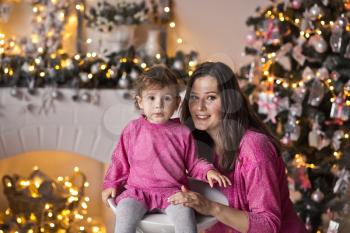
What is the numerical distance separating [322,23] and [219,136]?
73.5 inches

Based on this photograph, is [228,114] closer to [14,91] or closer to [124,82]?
[124,82]

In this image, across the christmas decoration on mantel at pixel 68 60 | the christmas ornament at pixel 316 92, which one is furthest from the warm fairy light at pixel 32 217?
the christmas ornament at pixel 316 92

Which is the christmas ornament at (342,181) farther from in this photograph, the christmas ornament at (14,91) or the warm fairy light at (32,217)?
the christmas ornament at (14,91)

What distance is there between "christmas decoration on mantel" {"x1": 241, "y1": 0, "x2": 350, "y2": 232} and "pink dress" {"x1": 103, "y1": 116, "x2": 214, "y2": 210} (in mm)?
1845

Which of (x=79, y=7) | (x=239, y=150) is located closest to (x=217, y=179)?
(x=239, y=150)

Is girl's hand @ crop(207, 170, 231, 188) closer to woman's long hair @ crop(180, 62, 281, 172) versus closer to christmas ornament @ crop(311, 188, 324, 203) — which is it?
woman's long hair @ crop(180, 62, 281, 172)

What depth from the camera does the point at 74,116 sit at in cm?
383

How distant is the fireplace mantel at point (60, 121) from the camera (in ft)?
12.4

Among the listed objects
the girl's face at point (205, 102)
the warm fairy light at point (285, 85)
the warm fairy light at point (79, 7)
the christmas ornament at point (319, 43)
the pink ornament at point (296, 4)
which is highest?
the warm fairy light at point (79, 7)

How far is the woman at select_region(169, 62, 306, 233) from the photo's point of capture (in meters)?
1.68

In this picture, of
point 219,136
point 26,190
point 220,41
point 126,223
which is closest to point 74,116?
point 26,190

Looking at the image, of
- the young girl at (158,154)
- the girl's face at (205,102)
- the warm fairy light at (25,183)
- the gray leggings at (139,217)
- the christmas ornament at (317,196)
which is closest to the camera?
the gray leggings at (139,217)

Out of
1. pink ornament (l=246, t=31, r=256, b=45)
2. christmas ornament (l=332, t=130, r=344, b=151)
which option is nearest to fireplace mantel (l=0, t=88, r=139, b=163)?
pink ornament (l=246, t=31, r=256, b=45)

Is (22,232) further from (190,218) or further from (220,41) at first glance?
(190,218)
